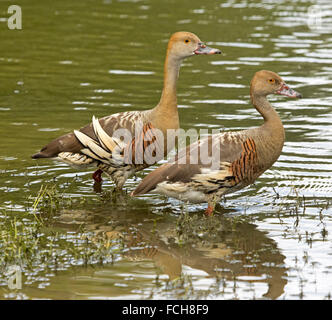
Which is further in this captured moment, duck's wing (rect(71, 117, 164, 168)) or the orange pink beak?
duck's wing (rect(71, 117, 164, 168))

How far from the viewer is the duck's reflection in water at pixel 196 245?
816 centimetres

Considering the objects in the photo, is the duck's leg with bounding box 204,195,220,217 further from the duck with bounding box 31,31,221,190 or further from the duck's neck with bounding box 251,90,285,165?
the duck with bounding box 31,31,221,190

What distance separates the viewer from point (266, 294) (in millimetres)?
7656

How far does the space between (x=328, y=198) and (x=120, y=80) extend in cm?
822

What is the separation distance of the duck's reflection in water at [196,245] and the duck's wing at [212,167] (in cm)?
47

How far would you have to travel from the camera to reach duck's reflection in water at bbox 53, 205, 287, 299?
26.8 feet

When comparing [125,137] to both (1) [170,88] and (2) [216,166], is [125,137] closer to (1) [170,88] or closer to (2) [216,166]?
(1) [170,88]

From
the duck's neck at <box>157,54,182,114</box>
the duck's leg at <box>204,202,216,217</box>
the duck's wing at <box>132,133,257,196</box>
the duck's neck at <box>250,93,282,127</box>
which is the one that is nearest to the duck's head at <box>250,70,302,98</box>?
the duck's neck at <box>250,93,282,127</box>

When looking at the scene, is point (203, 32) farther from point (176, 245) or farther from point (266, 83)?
point (176, 245)

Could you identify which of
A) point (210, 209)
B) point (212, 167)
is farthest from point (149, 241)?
point (212, 167)

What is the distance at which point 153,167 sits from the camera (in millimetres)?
12539

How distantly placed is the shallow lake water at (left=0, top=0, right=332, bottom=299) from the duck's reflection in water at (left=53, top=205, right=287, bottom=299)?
0.02 meters

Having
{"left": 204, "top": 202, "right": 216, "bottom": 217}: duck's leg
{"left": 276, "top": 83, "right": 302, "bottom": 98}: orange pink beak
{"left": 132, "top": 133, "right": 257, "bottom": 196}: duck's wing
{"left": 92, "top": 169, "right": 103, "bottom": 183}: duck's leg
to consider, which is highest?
{"left": 276, "top": 83, "right": 302, "bottom": 98}: orange pink beak
